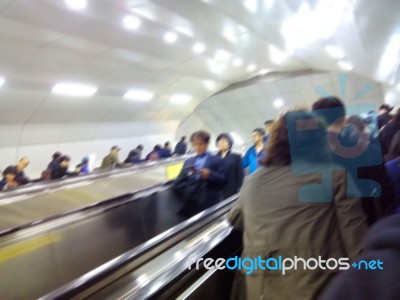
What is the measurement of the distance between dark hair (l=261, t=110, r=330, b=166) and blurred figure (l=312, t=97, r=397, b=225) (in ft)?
0.17

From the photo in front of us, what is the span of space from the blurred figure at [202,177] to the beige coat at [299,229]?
211 centimetres

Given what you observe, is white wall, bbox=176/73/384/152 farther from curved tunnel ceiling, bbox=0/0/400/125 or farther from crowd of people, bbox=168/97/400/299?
crowd of people, bbox=168/97/400/299

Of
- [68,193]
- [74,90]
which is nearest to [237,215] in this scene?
[68,193]

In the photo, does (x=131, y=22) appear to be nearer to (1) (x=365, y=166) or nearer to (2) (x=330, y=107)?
(2) (x=330, y=107)

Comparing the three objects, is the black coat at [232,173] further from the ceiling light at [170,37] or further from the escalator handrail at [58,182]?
the ceiling light at [170,37]

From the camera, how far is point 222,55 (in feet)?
43.7

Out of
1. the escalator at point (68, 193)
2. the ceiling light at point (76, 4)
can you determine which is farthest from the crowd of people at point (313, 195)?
the ceiling light at point (76, 4)

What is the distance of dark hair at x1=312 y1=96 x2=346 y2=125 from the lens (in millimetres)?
1676

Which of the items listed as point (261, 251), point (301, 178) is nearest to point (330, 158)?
point (301, 178)

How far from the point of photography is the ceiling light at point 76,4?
6.61 metres

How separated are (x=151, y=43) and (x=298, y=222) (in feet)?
30.8

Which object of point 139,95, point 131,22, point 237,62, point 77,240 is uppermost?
point 237,62

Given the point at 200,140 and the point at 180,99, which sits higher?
the point at 180,99

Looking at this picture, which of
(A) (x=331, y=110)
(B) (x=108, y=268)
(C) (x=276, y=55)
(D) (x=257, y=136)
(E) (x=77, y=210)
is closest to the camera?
(A) (x=331, y=110)
